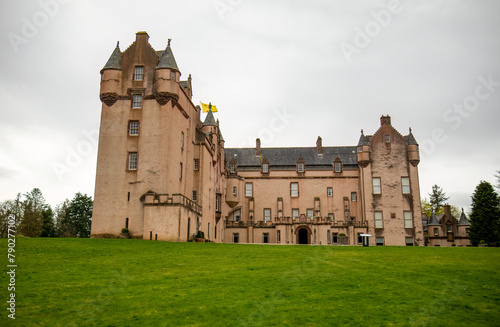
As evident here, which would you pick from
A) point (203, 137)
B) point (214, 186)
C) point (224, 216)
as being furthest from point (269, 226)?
point (203, 137)

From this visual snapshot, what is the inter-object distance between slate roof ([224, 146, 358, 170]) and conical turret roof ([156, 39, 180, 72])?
89.0ft

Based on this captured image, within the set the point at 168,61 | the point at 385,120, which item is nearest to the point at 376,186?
the point at 385,120

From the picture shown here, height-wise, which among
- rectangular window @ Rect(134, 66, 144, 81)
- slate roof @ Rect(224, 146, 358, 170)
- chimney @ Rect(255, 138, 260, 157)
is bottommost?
slate roof @ Rect(224, 146, 358, 170)

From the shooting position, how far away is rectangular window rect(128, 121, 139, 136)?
44.2 m

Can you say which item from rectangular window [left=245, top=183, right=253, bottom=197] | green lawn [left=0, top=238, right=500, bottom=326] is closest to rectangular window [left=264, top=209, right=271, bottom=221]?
rectangular window [left=245, top=183, right=253, bottom=197]

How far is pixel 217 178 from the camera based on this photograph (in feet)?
200

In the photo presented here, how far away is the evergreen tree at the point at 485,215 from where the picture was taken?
2477 inches

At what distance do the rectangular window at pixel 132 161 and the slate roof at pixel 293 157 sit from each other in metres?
27.7

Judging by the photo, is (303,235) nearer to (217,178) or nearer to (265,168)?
(265,168)

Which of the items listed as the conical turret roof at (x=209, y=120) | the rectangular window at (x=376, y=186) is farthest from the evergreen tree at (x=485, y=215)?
the conical turret roof at (x=209, y=120)

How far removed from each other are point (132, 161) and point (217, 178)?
741 inches

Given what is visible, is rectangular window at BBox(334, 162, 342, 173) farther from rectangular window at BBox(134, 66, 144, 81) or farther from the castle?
rectangular window at BBox(134, 66, 144, 81)

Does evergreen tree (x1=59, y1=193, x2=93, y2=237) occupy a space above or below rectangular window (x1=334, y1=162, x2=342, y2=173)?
below

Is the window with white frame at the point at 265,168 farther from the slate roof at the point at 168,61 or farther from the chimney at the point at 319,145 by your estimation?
the slate roof at the point at 168,61
